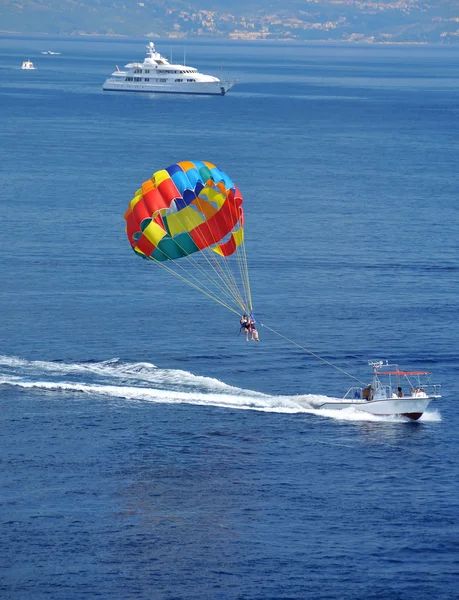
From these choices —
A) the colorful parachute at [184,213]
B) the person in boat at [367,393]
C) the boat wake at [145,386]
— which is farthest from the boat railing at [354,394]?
the colorful parachute at [184,213]

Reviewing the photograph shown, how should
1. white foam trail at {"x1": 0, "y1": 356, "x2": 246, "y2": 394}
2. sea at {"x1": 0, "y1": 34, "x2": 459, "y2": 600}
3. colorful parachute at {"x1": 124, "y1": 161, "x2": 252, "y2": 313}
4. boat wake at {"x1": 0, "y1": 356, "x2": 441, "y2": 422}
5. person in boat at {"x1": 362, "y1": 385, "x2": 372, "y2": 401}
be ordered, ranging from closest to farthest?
1. sea at {"x1": 0, "y1": 34, "x2": 459, "y2": 600}
2. colorful parachute at {"x1": 124, "y1": 161, "x2": 252, "y2": 313}
3. person in boat at {"x1": 362, "y1": 385, "x2": 372, "y2": 401}
4. boat wake at {"x1": 0, "y1": 356, "x2": 441, "y2": 422}
5. white foam trail at {"x1": 0, "y1": 356, "x2": 246, "y2": 394}

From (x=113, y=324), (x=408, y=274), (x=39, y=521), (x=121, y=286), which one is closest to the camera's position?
(x=39, y=521)

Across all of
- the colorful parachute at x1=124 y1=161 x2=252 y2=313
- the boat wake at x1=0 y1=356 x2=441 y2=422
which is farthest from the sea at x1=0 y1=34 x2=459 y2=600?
the colorful parachute at x1=124 y1=161 x2=252 y2=313

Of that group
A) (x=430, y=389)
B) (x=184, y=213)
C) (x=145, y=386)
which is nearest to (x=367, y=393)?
(x=430, y=389)

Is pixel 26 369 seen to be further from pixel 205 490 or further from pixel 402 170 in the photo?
pixel 402 170

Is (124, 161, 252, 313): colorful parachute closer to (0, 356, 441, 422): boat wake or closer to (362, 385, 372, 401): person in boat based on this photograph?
(0, 356, 441, 422): boat wake

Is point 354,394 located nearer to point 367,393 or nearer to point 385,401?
point 367,393

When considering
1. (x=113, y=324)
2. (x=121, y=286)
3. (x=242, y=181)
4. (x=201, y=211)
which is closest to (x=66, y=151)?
(x=242, y=181)
